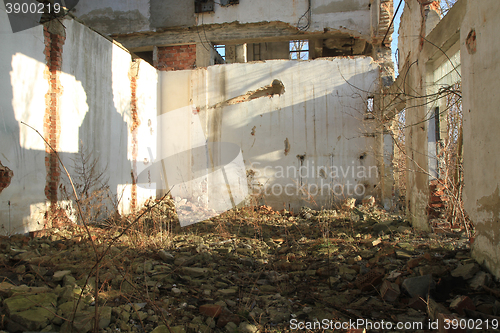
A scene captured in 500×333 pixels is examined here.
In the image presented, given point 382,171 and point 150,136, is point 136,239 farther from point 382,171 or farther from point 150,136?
point 382,171

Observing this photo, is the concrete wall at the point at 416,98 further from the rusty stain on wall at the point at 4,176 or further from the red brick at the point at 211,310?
the rusty stain on wall at the point at 4,176

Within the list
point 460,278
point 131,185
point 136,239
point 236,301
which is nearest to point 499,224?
point 460,278

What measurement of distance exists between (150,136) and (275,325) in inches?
258

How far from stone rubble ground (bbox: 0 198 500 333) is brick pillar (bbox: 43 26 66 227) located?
613mm

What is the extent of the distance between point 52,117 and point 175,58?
19.0 ft

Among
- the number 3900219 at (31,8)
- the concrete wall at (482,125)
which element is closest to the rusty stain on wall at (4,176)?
the number 3900219 at (31,8)

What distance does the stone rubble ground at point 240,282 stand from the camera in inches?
103

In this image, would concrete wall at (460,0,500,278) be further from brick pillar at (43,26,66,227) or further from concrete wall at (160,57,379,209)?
brick pillar at (43,26,66,227)

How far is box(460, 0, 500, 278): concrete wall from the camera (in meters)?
2.94

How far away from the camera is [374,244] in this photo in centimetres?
459

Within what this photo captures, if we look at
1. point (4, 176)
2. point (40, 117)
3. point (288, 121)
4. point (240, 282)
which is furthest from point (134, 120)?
point (240, 282)

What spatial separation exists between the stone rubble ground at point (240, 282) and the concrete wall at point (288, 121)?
291 cm

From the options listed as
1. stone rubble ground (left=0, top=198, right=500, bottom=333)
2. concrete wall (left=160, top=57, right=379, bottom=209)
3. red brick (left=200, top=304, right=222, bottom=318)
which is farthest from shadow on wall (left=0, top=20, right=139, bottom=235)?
red brick (left=200, top=304, right=222, bottom=318)

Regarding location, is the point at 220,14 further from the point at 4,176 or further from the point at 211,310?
the point at 211,310
